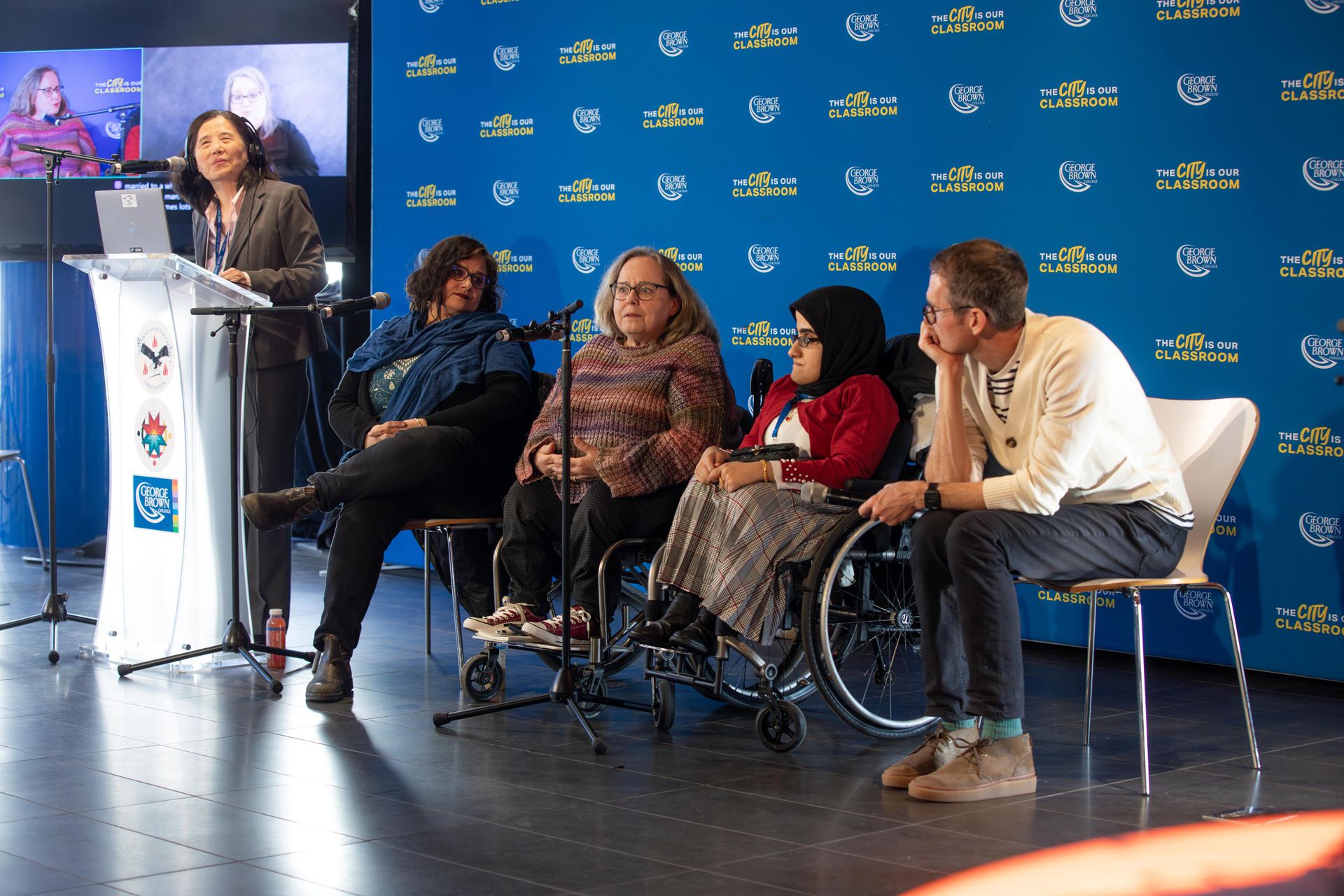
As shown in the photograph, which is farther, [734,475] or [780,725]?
[734,475]

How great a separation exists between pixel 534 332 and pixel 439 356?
96 cm

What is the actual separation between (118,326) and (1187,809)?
3.05 meters

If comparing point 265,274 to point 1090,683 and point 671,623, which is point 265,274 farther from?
point 1090,683

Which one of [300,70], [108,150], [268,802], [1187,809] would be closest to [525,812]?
[268,802]

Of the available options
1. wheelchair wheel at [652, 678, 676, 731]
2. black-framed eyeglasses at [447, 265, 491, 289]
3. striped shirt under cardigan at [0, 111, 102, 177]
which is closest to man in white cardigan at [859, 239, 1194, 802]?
wheelchair wheel at [652, 678, 676, 731]

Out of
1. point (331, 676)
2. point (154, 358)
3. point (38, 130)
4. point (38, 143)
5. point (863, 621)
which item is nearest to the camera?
point (863, 621)

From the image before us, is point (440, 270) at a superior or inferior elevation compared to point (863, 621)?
superior

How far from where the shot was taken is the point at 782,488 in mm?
3049

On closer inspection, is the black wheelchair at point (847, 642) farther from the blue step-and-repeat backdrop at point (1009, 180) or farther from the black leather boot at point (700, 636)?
Result: the blue step-and-repeat backdrop at point (1009, 180)

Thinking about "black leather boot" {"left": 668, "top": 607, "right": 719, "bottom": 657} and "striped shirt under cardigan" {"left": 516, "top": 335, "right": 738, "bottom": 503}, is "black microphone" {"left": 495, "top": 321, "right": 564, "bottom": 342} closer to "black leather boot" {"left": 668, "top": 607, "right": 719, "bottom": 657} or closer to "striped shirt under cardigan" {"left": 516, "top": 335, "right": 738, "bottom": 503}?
"striped shirt under cardigan" {"left": 516, "top": 335, "right": 738, "bottom": 503}

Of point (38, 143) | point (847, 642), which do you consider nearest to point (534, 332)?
point (847, 642)

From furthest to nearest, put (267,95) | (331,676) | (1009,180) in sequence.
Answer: (267,95)
(1009,180)
(331,676)

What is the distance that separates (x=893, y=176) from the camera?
448 cm

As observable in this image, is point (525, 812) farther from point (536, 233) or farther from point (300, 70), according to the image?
point (300, 70)
